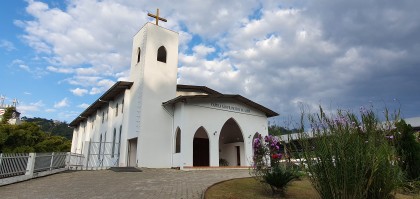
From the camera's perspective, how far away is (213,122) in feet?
68.8

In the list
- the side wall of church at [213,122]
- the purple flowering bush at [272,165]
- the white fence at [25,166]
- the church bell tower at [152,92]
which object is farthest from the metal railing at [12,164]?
the purple flowering bush at [272,165]

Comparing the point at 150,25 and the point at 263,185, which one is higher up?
the point at 150,25

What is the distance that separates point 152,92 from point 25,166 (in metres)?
9.86

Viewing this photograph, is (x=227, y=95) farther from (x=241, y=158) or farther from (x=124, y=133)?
(x=124, y=133)

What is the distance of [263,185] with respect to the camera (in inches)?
371

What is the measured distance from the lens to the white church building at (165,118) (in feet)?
66.3

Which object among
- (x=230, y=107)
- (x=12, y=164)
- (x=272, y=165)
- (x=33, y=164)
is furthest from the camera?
(x=230, y=107)

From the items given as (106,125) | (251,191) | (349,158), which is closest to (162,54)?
(106,125)

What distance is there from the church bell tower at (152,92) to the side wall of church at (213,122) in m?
1.08

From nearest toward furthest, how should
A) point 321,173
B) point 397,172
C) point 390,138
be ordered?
point 321,173
point 397,172
point 390,138

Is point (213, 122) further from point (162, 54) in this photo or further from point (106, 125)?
point (106, 125)

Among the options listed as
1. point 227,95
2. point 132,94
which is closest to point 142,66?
point 132,94

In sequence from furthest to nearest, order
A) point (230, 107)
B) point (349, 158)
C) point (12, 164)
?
point (230, 107), point (12, 164), point (349, 158)

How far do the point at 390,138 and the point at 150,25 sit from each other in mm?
19392
